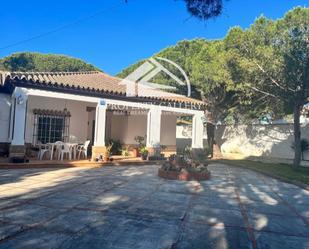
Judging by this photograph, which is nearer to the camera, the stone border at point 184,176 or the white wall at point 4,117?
the stone border at point 184,176

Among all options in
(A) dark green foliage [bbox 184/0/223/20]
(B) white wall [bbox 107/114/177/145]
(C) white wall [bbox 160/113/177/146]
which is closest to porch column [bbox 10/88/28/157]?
(B) white wall [bbox 107/114/177/145]

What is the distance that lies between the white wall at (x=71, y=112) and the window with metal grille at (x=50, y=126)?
9.4 inches

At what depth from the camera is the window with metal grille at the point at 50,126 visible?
17.6m

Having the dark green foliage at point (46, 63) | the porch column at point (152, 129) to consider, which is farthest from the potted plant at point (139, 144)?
the dark green foliage at point (46, 63)

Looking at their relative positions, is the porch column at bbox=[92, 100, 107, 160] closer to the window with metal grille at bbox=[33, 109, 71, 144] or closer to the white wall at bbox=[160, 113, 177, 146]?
the window with metal grille at bbox=[33, 109, 71, 144]

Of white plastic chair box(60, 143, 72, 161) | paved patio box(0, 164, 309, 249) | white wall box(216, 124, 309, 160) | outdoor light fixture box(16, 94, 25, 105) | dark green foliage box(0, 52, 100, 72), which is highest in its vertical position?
dark green foliage box(0, 52, 100, 72)

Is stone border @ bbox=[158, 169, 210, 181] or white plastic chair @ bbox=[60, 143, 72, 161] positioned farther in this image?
white plastic chair @ bbox=[60, 143, 72, 161]

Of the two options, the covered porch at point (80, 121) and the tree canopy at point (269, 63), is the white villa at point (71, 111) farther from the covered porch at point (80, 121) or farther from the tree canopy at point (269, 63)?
the tree canopy at point (269, 63)

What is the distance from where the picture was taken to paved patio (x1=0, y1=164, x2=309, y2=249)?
A: 5.43m

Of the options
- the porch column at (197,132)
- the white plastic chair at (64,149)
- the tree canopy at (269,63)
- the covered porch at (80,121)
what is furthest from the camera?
the porch column at (197,132)

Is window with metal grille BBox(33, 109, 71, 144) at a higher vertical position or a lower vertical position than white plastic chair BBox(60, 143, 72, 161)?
higher

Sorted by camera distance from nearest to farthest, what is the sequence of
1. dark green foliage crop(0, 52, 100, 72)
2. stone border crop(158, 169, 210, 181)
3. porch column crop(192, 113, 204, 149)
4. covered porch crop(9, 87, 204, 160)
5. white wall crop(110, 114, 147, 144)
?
stone border crop(158, 169, 210, 181) → covered porch crop(9, 87, 204, 160) → porch column crop(192, 113, 204, 149) → white wall crop(110, 114, 147, 144) → dark green foliage crop(0, 52, 100, 72)

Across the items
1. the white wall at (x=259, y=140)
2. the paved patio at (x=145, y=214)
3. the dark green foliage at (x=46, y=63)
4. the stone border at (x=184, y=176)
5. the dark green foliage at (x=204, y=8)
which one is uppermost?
the dark green foliage at (x=46, y=63)

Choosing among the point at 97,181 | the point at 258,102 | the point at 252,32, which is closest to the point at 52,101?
the point at 97,181
